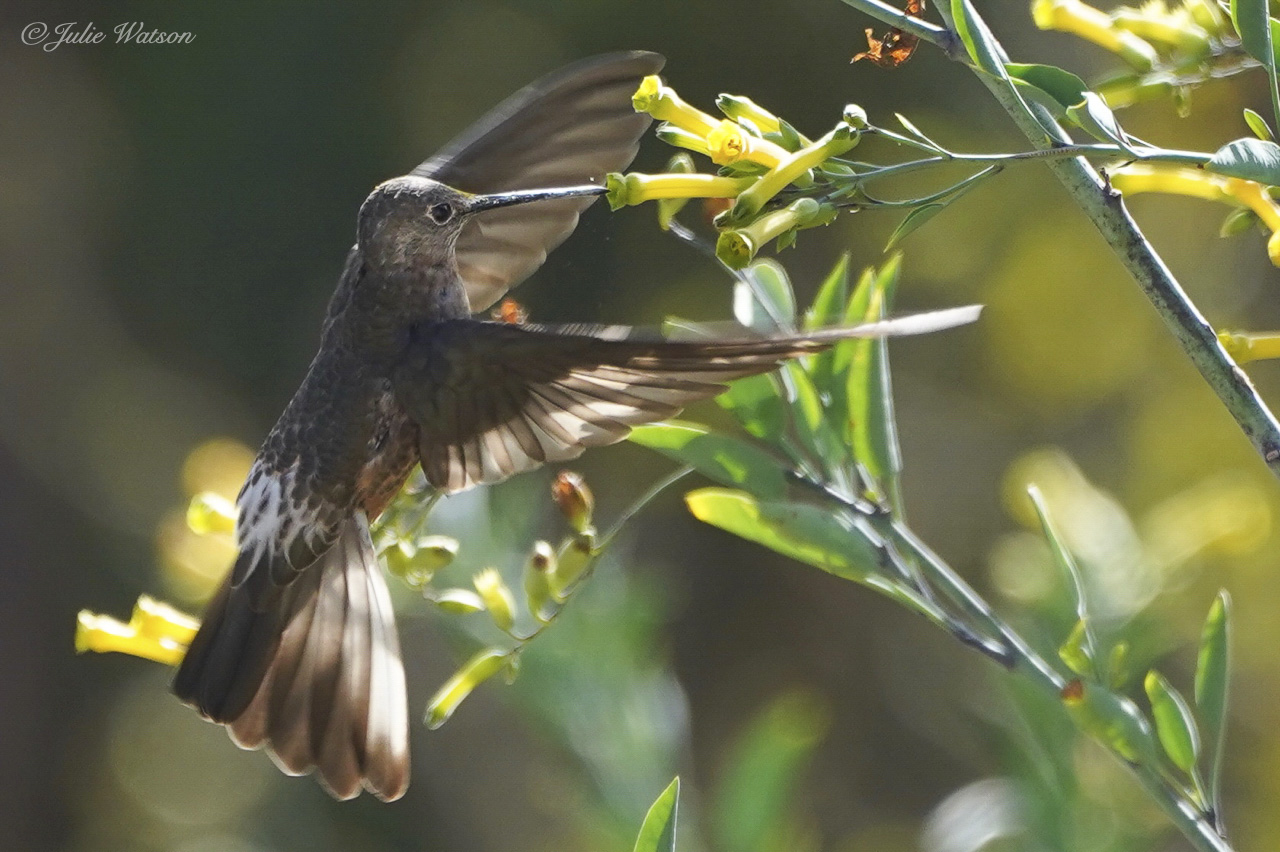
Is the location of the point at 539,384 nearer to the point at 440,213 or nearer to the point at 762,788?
the point at 440,213

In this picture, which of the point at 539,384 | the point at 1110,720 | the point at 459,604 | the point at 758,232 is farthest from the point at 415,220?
the point at 1110,720

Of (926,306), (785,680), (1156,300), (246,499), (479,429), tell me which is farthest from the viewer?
(785,680)

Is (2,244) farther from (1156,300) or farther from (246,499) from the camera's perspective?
(1156,300)

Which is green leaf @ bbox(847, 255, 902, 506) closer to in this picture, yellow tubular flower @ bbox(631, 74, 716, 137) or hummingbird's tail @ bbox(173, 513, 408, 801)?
yellow tubular flower @ bbox(631, 74, 716, 137)

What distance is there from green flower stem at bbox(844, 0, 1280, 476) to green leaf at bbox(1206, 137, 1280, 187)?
0.07 m

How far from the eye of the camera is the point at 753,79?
3.86m

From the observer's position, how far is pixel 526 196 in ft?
5.04

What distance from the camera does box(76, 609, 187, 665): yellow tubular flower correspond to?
5.04 ft

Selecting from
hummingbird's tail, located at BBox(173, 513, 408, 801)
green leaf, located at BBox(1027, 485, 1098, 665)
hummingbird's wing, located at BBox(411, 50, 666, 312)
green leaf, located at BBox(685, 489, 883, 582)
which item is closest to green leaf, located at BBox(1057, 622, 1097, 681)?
green leaf, located at BBox(1027, 485, 1098, 665)

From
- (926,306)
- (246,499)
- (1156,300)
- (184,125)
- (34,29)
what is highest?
(34,29)

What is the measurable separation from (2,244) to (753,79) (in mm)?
2654

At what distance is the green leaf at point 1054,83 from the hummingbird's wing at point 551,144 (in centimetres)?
90

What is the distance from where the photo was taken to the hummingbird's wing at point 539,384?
3.84 feet

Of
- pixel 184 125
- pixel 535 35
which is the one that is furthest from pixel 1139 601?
pixel 184 125
